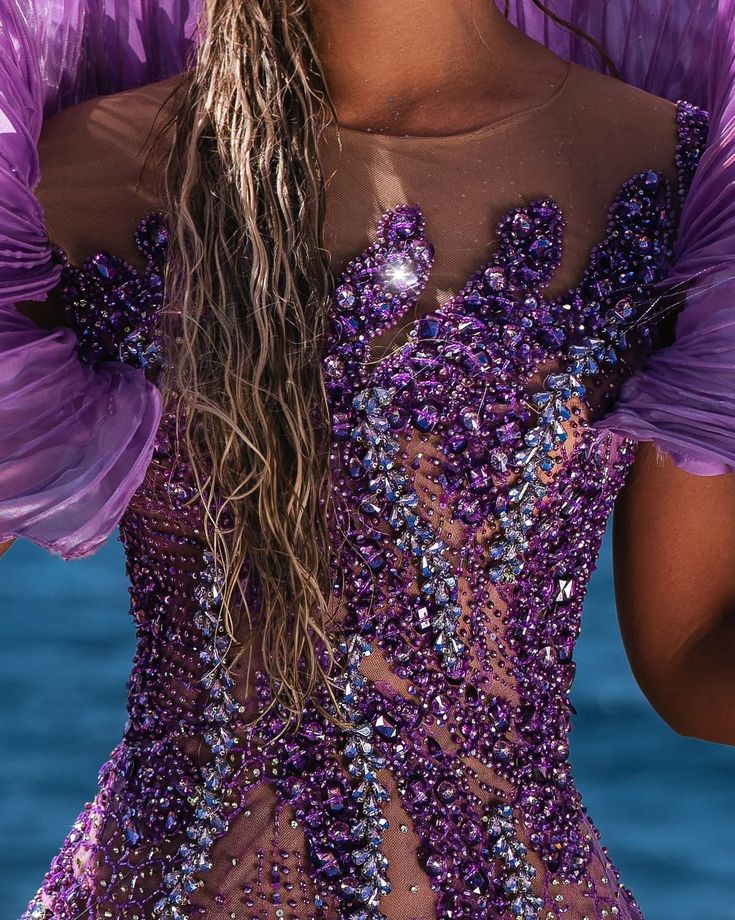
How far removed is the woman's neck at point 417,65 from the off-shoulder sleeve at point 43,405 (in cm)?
21

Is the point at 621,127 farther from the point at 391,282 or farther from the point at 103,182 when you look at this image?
the point at 103,182

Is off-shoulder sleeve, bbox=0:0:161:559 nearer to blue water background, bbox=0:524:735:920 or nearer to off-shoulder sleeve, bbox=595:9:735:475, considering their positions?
Result: off-shoulder sleeve, bbox=595:9:735:475

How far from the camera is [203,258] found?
1.05 meters

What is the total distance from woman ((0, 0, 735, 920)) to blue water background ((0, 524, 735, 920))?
188cm

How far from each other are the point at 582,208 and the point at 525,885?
45cm

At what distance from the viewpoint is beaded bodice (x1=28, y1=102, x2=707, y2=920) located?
3.51ft

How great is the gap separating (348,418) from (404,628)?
0.46 ft

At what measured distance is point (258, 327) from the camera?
1040mm

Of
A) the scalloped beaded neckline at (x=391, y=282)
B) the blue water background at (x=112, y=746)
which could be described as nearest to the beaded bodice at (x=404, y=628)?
the scalloped beaded neckline at (x=391, y=282)

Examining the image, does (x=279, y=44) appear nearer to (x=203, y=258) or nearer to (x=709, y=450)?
(x=203, y=258)

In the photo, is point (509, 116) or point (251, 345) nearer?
point (251, 345)

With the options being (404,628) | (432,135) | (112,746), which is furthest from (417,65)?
(112,746)

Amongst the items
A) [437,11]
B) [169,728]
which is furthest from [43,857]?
[437,11]

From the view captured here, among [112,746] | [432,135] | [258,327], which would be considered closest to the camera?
[258,327]
